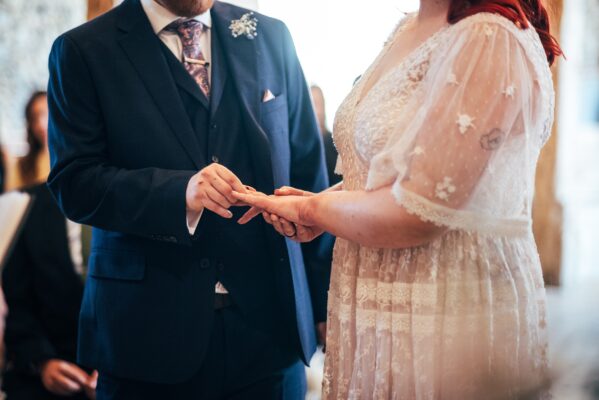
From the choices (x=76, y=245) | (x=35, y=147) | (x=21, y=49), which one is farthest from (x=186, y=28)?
(x=21, y=49)

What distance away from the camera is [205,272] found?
5.41 ft

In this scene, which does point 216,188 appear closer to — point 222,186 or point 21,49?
point 222,186

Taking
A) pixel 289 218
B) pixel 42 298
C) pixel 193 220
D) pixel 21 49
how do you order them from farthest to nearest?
pixel 21 49 → pixel 42 298 → pixel 193 220 → pixel 289 218

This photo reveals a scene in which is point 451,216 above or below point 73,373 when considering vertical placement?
above

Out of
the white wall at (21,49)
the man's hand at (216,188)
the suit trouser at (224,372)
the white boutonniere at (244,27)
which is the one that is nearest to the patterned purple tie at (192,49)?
the white boutonniere at (244,27)

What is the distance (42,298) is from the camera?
2.49 meters

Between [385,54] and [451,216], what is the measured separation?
1.56ft

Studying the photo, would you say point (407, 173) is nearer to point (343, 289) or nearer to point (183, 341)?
point (343, 289)

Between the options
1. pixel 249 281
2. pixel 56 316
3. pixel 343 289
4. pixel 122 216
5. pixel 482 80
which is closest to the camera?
pixel 482 80

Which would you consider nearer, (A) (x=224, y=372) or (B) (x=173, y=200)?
(B) (x=173, y=200)

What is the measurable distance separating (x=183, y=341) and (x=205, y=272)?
17 cm

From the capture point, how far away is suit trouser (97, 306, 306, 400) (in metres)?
1.69

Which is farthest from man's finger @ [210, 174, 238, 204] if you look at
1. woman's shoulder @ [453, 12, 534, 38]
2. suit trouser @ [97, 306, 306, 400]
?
woman's shoulder @ [453, 12, 534, 38]

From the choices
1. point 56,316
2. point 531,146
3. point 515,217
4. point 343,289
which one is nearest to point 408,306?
point 343,289
